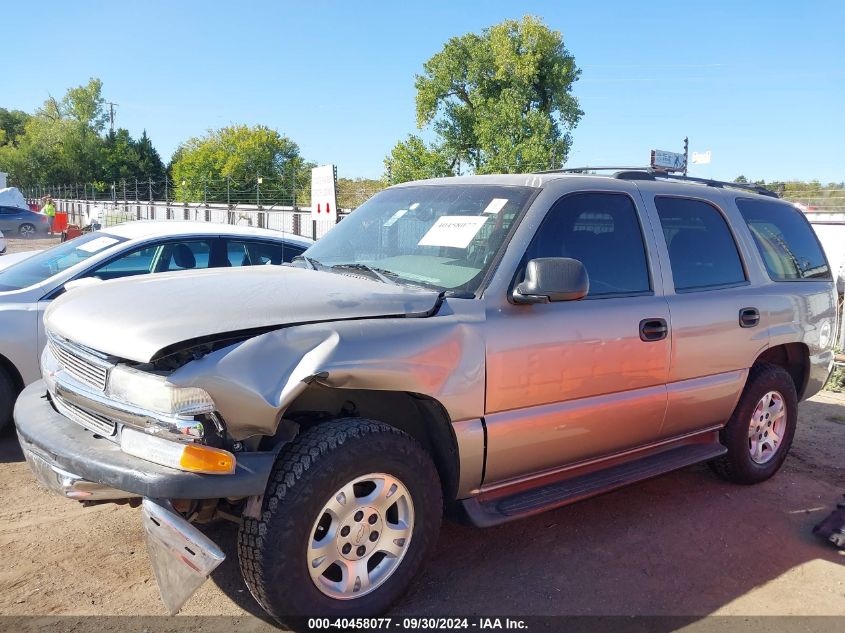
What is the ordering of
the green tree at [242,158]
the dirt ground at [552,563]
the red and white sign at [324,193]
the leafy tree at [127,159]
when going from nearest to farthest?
the dirt ground at [552,563], the red and white sign at [324,193], the green tree at [242,158], the leafy tree at [127,159]

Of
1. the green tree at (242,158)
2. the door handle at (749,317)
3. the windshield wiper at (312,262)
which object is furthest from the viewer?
the green tree at (242,158)

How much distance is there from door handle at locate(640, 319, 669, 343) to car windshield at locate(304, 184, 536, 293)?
95 centimetres

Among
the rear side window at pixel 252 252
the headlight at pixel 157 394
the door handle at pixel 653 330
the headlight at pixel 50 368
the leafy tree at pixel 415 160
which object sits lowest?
the headlight at pixel 50 368

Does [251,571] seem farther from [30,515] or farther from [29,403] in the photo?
[30,515]

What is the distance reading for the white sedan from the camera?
4.98 metres

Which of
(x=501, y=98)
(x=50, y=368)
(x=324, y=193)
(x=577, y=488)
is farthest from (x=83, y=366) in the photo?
(x=501, y=98)

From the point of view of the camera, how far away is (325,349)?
2.70 metres

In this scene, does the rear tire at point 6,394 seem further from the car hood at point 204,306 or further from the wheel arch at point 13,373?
the car hood at point 204,306

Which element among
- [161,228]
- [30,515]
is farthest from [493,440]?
[161,228]

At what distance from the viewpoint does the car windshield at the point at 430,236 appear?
11.3 ft

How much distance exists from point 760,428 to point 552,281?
2511mm

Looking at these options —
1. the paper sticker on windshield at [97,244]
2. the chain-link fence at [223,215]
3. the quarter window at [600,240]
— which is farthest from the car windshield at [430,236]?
the chain-link fence at [223,215]

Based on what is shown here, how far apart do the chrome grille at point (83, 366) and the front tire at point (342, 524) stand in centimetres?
82

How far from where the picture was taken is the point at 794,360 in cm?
505
